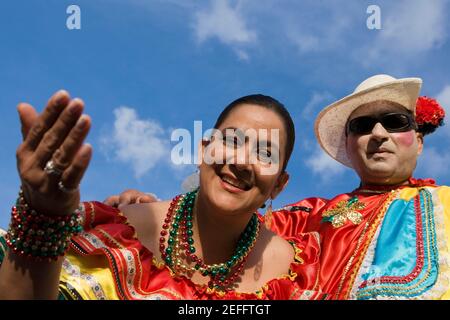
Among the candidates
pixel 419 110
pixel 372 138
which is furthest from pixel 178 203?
pixel 419 110

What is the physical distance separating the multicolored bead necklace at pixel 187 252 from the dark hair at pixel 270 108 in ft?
1.85

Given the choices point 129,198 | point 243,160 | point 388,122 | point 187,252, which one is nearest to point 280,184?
point 243,160

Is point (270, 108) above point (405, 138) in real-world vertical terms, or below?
below

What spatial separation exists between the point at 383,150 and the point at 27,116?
118 inches

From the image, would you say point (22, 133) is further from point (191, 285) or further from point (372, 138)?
point (372, 138)

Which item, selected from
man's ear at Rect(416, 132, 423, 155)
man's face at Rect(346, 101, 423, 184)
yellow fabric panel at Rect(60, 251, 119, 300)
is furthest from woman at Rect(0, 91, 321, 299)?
man's ear at Rect(416, 132, 423, 155)

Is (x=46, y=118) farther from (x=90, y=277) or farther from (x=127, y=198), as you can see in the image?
(x=127, y=198)

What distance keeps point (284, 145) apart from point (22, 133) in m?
1.66

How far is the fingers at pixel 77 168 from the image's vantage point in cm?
167

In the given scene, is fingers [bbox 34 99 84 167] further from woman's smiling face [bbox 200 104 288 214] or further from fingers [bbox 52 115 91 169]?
woman's smiling face [bbox 200 104 288 214]

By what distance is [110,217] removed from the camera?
2.86 meters

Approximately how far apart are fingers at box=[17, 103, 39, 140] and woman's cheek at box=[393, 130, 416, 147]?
3059mm

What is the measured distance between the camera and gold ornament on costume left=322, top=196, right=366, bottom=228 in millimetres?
3730

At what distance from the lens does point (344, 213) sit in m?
3.81
